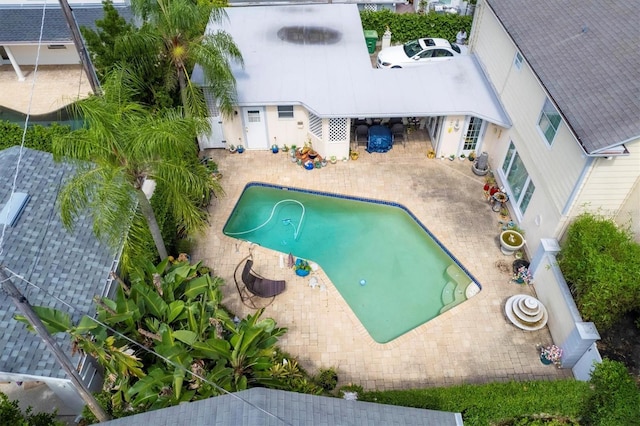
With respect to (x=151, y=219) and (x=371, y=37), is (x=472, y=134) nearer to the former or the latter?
(x=371, y=37)

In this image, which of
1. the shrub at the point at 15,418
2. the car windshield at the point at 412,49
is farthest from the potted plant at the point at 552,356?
the car windshield at the point at 412,49

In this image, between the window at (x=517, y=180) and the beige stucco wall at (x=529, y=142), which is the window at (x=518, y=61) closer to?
the beige stucco wall at (x=529, y=142)

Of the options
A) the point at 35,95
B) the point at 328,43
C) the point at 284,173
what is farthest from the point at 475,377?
the point at 35,95

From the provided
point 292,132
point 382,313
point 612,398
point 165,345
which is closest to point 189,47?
point 292,132

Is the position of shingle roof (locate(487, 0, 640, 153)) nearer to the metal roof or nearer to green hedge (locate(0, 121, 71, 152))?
the metal roof

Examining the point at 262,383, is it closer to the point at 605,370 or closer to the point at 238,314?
the point at 238,314

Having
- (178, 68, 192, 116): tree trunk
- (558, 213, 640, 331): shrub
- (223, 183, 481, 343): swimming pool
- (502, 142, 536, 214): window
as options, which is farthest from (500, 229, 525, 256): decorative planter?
(178, 68, 192, 116): tree trunk

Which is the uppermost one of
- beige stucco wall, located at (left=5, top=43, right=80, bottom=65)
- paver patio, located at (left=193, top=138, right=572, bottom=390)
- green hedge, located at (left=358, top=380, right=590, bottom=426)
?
beige stucco wall, located at (left=5, top=43, right=80, bottom=65)
